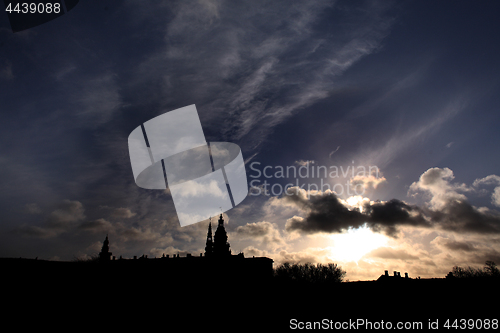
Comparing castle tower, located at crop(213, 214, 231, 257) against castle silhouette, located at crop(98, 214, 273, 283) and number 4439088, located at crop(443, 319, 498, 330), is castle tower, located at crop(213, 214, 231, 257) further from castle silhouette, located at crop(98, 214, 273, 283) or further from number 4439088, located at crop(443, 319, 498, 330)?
number 4439088, located at crop(443, 319, 498, 330)

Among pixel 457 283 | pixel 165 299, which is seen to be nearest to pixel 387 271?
pixel 457 283

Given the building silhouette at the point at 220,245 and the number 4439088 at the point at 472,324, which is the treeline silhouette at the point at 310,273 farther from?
the number 4439088 at the point at 472,324

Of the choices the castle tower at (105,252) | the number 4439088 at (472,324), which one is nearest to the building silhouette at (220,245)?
the castle tower at (105,252)

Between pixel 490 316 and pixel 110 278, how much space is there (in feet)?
129

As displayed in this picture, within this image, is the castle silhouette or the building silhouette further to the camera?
the building silhouette

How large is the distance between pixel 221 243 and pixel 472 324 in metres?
45.9

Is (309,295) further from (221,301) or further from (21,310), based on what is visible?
(21,310)

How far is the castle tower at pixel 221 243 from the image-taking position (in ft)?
182

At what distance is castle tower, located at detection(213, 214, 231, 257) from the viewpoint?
55472 mm

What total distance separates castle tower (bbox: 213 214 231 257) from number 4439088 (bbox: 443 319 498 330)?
1644 inches

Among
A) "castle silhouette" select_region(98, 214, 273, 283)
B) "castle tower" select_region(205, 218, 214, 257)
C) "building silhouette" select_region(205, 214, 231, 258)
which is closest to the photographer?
"castle silhouette" select_region(98, 214, 273, 283)

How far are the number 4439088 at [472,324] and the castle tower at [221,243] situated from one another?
1644 inches

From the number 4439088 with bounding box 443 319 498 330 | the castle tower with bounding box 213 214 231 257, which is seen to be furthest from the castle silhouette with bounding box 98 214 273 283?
the number 4439088 with bounding box 443 319 498 330

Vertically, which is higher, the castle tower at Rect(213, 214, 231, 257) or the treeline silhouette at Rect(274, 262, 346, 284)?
the castle tower at Rect(213, 214, 231, 257)
